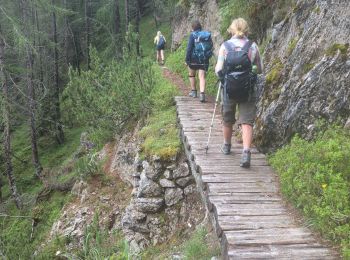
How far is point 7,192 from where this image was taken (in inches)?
867

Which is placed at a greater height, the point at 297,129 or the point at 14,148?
the point at 297,129

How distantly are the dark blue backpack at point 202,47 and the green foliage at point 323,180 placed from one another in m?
4.59

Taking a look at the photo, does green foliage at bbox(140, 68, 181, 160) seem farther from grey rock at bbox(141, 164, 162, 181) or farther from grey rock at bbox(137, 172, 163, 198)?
grey rock at bbox(137, 172, 163, 198)

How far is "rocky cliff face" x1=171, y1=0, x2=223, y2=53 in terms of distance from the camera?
16.2 meters

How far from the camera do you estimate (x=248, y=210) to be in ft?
16.5

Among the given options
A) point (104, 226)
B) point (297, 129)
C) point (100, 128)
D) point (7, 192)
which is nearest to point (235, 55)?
point (297, 129)

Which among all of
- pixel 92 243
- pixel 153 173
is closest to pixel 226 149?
pixel 153 173

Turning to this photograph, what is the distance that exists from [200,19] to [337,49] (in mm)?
13520

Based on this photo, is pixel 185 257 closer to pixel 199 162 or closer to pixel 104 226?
pixel 199 162

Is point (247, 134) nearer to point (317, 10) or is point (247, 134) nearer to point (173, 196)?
point (173, 196)

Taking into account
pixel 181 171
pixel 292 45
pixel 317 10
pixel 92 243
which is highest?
pixel 317 10

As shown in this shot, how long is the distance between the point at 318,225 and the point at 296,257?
0.60 m

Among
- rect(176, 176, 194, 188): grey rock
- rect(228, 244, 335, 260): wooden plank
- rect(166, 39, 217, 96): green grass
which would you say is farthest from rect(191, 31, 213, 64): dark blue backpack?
rect(228, 244, 335, 260): wooden plank

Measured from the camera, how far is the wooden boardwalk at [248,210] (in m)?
4.19
